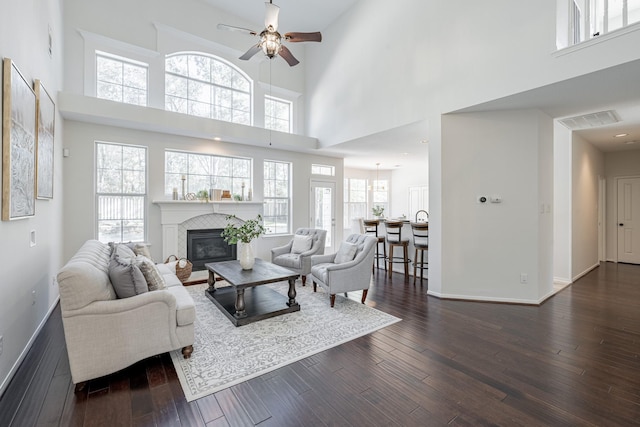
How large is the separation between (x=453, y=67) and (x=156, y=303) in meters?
4.66

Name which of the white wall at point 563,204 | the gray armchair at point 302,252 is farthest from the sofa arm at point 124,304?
the white wall at point 563,204

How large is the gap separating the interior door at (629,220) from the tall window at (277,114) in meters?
8.18

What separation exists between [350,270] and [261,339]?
4.89ft

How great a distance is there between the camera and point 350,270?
3.98m

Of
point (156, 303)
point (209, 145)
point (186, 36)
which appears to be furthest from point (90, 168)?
point (156, 303)

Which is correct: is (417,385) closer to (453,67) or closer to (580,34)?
(453,67)

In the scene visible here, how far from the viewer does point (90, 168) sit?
15.6 feet

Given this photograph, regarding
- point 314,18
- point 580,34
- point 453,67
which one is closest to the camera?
point 580,34

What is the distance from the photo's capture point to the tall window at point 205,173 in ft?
18.4

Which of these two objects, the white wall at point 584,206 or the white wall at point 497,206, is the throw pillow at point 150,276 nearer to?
the white wall at point 497,206

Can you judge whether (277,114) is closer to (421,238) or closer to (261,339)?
(421,238)

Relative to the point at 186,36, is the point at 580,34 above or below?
below

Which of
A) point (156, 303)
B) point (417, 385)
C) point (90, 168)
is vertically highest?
point (90, 168)

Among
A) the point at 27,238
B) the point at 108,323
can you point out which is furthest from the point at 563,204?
the point at 27,238
